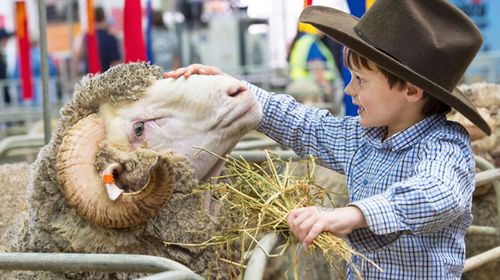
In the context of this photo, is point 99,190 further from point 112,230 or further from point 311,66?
point 311,66

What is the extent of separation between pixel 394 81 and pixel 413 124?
16 centimetres

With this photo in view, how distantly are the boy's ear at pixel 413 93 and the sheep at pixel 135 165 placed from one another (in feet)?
1.72

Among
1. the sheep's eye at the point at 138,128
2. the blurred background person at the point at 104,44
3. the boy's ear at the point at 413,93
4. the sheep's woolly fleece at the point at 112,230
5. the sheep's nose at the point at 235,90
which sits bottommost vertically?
the blurred background person at the point at 104,44

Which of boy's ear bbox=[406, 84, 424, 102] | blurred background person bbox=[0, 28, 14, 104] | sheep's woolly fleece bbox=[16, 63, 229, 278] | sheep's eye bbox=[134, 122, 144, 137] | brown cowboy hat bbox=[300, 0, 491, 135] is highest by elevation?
brown cowboy hat bbox=[300, 0, 491, 135]

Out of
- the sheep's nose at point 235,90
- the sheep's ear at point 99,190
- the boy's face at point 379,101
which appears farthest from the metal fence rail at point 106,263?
the sheep's nose at point 235,90

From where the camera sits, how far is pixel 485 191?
4152 millimetres

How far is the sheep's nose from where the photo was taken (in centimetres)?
269

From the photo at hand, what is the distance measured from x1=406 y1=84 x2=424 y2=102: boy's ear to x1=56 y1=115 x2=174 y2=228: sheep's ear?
74 cm

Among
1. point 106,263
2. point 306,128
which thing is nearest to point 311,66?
point 306,128

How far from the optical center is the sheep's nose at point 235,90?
2.69m

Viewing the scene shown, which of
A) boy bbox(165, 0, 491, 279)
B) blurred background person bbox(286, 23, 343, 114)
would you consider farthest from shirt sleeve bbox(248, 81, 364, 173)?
blurred background person bbox(286, 23, 343, 114)

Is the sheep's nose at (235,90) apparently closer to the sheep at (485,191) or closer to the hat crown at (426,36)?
the hat crown at (426,36)

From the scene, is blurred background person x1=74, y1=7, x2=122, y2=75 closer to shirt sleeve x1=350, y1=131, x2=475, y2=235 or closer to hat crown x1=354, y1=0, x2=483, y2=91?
hat crown x1=354, y1=0, x2=483, y2=91

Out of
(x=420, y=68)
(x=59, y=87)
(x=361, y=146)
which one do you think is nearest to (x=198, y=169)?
(x=361, y=146)
